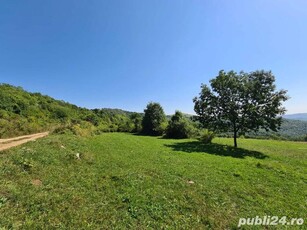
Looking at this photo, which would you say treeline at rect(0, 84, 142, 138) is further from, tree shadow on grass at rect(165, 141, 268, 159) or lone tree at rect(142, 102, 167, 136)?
tree shadow on grass at rect(165, 141, 268, 159)

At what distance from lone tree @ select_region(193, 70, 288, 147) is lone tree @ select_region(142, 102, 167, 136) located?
58.6ft

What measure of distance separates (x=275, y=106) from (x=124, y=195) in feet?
76.3

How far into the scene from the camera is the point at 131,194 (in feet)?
26.0

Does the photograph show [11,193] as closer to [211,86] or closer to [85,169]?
[85,169]

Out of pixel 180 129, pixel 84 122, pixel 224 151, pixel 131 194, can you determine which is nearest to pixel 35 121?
pixel 84 122

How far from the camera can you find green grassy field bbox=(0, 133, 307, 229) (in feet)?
19.7

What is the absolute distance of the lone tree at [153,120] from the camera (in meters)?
45.8

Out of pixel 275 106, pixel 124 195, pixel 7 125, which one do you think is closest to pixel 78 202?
pixel 124 195

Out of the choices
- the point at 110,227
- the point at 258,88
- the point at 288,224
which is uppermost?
the point at 258,88

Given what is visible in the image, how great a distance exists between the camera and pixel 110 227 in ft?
18.7

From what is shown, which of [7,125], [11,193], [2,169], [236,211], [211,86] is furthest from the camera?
[211,86]

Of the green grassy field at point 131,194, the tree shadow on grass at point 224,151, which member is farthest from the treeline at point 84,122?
the green grassy field at point 131,194

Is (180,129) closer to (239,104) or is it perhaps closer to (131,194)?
(239,104)

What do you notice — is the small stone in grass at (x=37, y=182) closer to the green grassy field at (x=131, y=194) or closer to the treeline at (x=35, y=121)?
the green grassy field at (x=131, y=194)
